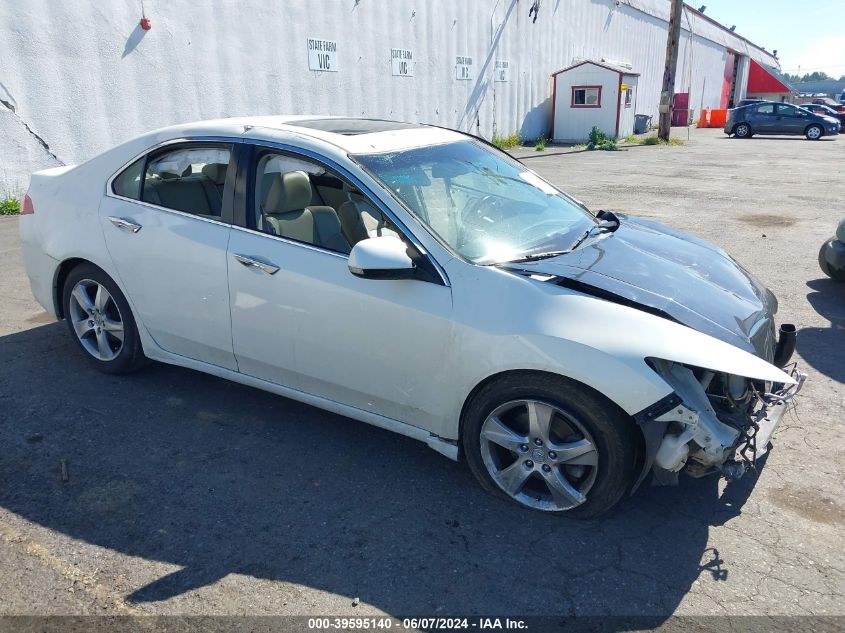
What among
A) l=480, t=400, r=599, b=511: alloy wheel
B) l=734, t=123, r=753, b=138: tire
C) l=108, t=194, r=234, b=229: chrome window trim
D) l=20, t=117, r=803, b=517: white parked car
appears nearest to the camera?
l=20, t=117, r=803, b=517: white parked car

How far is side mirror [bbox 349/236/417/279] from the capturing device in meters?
3.07

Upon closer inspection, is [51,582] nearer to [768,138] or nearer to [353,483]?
[353,483]

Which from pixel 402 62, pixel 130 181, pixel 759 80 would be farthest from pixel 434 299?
pixel 759 80

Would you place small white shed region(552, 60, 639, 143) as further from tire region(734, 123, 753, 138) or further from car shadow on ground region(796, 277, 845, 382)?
car shadow on ground region(796, 277, 845, 382)

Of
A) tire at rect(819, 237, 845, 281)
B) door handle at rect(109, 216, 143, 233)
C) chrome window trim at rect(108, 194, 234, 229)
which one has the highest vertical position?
chrome window trim at rect(108, 194, 234, 229)

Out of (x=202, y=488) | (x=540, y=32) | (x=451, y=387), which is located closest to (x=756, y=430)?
(x=451, y=387)

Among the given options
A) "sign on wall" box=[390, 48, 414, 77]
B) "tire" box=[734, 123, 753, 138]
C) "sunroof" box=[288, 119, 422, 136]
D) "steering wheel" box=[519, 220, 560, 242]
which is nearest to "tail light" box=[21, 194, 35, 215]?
"sunroof" box=[288, 119, 422, 136]

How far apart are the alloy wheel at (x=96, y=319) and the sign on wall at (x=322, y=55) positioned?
11744 millimetres

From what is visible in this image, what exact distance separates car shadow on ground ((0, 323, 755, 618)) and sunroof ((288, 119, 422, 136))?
1.66m

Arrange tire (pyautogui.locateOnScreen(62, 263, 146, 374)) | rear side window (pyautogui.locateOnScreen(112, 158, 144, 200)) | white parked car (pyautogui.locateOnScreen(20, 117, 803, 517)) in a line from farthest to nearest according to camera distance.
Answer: tire (pyautogui.locateOnScreen(62, 263, 146, 374)) → rear side window (pyautogui.locateOnScreen(112, 158, 144, 200)) → white parked car (pyautogui.locateOnScreen(20, 117, 803, 517))

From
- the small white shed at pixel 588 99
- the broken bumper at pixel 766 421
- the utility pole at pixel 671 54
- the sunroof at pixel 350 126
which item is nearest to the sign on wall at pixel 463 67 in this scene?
the small white shed at pixel 588 99

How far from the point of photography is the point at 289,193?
377 centimetres

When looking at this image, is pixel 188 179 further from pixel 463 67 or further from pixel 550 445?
pixel 463 67

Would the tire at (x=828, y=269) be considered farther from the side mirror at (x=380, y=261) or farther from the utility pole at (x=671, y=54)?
the utility pole at (x=671, y=54)
